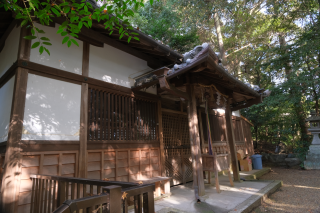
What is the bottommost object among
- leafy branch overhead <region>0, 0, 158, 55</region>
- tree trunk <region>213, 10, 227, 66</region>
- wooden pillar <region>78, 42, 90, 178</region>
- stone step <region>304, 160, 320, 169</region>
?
stone step <region>304, 160, 320, 169</region>

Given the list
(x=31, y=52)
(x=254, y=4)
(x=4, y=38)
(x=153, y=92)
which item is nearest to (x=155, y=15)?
(x=254, y=4)

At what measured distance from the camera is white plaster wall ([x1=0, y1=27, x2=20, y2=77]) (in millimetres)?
4343

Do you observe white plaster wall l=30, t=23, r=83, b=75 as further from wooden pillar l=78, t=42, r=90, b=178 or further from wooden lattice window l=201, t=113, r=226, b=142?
wooden lattice window l=201, t=113, r=226, b=142

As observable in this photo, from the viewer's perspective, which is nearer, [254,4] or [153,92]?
[153,92]

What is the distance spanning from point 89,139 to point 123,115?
121 centimetres

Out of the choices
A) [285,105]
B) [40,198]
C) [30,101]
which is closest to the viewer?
[40,198]

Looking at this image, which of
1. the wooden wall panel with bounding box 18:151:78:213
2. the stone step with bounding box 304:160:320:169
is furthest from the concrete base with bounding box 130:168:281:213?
the stone step with bounding box 304:160:320:169

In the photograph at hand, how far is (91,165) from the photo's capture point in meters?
4.59

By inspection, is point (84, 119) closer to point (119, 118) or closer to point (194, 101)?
point (119, 118)

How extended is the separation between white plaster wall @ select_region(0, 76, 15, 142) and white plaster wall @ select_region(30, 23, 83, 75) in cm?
71

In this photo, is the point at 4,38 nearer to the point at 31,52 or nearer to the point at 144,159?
the point at 31,52

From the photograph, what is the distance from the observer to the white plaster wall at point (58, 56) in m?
4.21

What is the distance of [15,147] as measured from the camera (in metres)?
3.53

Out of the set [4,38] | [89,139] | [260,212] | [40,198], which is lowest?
[260,212]
